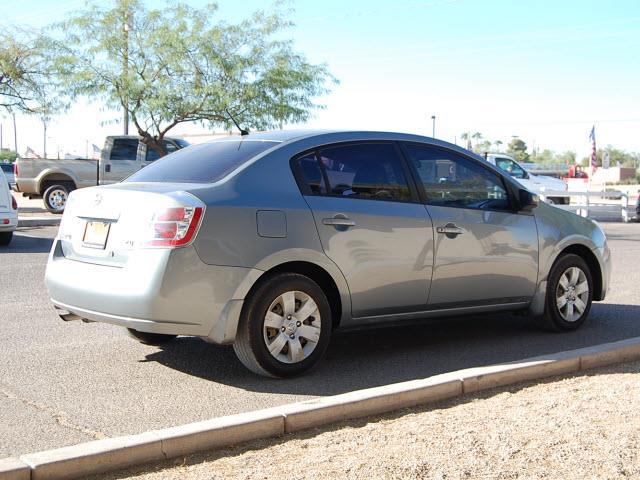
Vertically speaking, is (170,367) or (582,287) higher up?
(582,287)

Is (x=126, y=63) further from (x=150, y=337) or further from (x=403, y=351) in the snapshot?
(x=403, y=351)

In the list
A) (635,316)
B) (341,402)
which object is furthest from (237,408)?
(635,316)

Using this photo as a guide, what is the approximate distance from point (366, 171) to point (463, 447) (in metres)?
2.63

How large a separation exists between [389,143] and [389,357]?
164cm

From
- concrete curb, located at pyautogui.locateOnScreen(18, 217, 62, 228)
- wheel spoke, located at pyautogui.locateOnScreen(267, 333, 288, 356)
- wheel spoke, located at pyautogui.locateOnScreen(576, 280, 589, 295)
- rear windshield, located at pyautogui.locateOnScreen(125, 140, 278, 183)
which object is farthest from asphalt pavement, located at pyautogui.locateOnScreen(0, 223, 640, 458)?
concrete curb, located at pyautogui.locateOnScreen(18, 217, 62, 228)

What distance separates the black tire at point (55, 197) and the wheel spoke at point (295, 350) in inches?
779

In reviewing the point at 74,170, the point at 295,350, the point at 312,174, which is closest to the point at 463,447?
the point at 295,350

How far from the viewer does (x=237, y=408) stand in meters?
5.10

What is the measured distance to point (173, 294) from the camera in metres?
5.32

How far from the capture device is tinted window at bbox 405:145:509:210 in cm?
668

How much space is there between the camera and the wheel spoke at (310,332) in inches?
226

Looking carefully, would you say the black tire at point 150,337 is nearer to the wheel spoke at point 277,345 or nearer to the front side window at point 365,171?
the wheel spoke at point 277,345

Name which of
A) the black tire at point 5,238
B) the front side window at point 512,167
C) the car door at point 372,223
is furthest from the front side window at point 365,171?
the front side window at point 512,167

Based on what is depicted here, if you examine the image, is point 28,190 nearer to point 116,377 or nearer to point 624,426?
point 116,377
